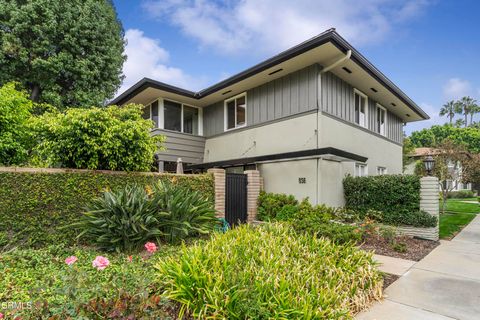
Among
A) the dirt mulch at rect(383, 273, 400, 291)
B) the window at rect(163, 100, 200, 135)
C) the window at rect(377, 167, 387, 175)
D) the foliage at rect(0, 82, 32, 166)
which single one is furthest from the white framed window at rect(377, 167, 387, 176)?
the foliage at rect(0, 82, 32, 166)

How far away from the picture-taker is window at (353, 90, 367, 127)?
11477 millimetres

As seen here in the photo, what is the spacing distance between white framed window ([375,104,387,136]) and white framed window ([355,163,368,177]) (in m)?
2.57

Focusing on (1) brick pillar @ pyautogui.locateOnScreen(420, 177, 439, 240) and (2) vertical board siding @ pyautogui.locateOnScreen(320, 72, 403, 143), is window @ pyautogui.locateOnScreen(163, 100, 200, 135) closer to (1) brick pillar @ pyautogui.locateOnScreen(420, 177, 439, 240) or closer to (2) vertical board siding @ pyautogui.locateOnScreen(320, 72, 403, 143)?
(2) vertical board siding @ pyautogui.locateOnScreen(320, 72, 403, 143)

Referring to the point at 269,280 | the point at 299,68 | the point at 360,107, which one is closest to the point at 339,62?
the point at 299,68

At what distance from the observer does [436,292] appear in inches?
156

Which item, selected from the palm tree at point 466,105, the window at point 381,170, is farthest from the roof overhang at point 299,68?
the palm tree at point 466,105

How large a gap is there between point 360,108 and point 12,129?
1225cm

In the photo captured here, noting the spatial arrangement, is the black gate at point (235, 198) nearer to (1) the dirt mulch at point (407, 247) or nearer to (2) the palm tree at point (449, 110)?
(1) the dirt mulch at point (407, 247)

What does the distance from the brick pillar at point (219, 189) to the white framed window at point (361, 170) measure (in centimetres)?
573

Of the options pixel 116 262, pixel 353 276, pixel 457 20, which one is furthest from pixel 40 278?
pixel 457 20

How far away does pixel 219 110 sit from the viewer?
12.7 meters

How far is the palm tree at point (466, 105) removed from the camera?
174 ft

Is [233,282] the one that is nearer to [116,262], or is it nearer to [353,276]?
[353,276]

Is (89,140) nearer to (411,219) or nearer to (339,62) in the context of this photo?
(339,62)
